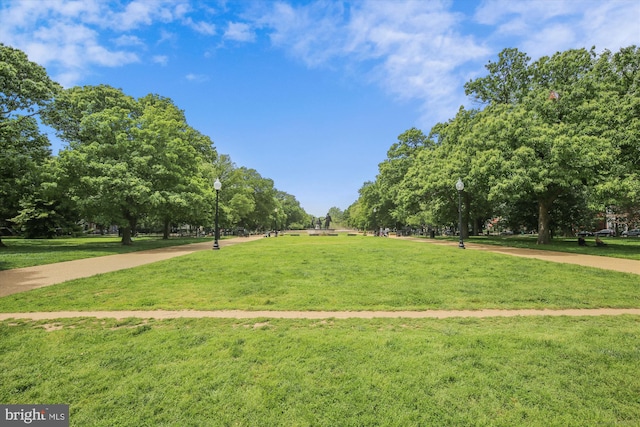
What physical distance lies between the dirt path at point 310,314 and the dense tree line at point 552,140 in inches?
526

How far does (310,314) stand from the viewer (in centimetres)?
600

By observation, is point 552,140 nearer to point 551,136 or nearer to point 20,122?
point 551,136

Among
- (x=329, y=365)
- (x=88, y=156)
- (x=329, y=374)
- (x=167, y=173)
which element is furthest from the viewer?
(x=167, y=173)

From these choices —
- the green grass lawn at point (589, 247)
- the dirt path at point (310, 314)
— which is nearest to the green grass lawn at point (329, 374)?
the dirt path at point (310, 314)

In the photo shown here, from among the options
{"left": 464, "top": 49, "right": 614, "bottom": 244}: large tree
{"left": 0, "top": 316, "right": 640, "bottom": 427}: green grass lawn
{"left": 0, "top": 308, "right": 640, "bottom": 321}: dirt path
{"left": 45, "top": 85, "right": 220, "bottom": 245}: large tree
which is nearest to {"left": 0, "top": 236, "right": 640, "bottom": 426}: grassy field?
{"left": 0, "top": 316, "right": 640, "bottom": 427}: green grass lawn

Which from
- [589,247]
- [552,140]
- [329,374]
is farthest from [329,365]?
[589,247]

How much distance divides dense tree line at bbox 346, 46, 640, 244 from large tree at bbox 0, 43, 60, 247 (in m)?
28.0

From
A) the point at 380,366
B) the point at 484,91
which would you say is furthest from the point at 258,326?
the point at 484,91

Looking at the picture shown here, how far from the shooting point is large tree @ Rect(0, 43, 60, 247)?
18.3 metres

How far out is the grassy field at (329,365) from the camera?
9.58 ft

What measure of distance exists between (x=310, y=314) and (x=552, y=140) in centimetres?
1923

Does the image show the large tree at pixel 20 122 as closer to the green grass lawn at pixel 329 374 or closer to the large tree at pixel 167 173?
the large tree at pixel 167 173

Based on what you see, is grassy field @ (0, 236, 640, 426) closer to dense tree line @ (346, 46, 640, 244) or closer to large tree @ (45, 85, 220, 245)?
dense tree line @ (346, 46, 640, 244)

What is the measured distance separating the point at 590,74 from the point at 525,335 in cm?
2534
